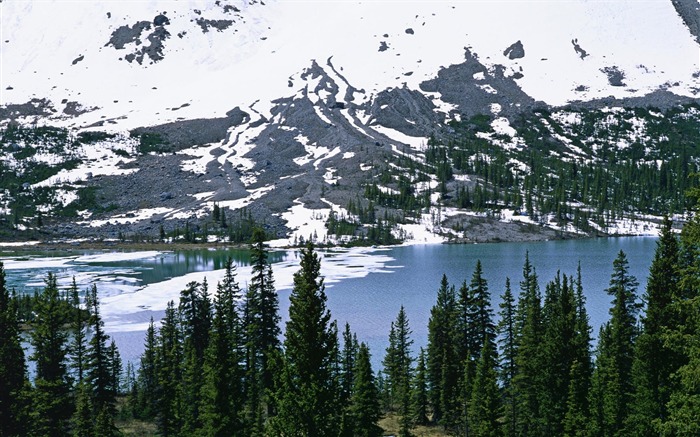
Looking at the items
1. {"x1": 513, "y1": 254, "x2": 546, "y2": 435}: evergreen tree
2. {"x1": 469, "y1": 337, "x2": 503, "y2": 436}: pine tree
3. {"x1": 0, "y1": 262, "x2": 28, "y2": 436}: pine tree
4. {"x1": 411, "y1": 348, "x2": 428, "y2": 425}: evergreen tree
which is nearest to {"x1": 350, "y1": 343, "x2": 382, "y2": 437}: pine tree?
{"x1": 469, "y1": 337, "x2": 503, "y2": 436}: pine tree

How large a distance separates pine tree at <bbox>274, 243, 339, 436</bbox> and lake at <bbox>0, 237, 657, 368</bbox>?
58.5m

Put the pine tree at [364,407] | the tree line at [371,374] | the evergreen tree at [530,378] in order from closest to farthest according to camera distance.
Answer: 1. the tree line at [371,374]
2. the pine tree at [364,407]
3. the evergreen tree at [530,378]

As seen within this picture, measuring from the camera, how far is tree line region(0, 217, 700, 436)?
73.7 ft

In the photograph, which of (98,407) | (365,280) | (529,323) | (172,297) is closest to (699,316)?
(529,323)

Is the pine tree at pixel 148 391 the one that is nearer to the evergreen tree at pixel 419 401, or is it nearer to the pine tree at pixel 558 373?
the evergreen tree at pixel 419 401

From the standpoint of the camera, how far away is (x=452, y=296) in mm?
72188

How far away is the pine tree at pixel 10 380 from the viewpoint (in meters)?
33.7

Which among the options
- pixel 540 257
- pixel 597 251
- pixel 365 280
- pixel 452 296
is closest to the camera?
pixel 452 296

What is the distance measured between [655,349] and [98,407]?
45506 millimetres

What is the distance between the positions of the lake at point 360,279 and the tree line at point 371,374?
70.5 feet

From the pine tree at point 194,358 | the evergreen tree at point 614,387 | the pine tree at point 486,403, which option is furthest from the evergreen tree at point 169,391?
the evergreen tree at point 614,387

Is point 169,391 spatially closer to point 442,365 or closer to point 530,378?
point 442,365

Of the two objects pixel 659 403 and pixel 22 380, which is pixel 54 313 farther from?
pixel 659 403

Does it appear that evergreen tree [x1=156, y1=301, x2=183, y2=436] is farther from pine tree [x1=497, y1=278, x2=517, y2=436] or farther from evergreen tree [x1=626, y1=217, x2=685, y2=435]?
evergreen tree [x1=626, y1=217, x2=685, y2=435]
